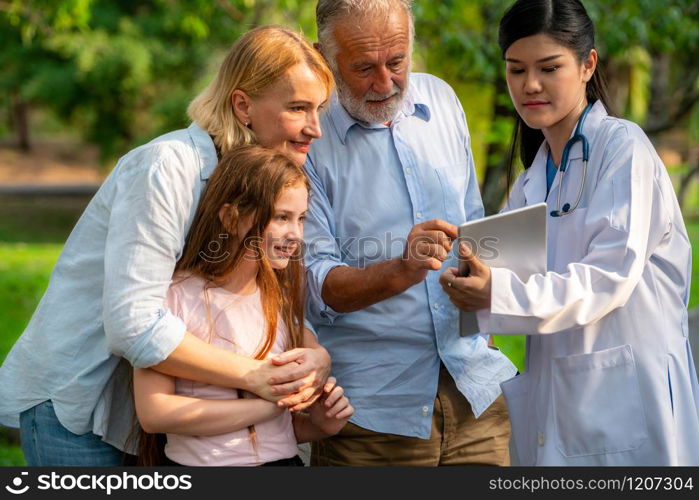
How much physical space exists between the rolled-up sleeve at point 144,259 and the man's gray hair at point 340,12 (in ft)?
2.82

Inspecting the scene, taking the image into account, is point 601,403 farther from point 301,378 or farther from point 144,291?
point 144,291

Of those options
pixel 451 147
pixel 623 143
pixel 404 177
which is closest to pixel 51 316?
pixel 404 177

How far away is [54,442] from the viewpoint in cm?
279

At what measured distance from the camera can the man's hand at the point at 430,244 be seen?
285 cm

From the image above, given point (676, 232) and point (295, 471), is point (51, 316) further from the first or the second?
point (676, 232)

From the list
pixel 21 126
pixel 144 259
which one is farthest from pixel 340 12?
pixel 21 126

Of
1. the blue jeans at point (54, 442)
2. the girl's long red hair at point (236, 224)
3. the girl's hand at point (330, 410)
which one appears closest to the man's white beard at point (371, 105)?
the girl's long red hair at point (236, 224)

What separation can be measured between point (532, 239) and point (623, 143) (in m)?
0.40

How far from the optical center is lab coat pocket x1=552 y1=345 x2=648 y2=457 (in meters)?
2.81

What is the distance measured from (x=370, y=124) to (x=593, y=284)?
1.05m

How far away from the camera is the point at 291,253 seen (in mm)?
2912

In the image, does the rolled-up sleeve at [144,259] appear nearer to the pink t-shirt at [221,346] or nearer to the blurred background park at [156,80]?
the pink t-shirt at [221,346]

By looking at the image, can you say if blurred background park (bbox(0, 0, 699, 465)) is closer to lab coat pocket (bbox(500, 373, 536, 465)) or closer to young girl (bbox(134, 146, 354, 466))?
young girl (bbox(134, 146, 354, 466))

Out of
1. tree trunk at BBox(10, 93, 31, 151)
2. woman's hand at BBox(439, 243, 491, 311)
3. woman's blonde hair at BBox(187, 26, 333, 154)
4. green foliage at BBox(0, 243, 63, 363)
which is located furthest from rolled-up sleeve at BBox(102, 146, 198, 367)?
tree trunk at BBox(10, 93, 31, 151)
